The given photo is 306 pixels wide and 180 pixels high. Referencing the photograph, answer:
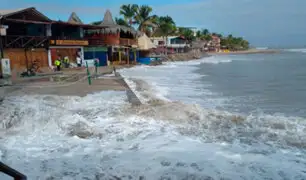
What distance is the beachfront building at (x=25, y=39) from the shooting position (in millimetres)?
23842

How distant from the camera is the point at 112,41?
3631cm

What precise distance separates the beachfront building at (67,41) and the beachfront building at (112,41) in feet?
5.54

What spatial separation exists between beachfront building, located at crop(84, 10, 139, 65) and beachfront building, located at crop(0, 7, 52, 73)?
246 inches

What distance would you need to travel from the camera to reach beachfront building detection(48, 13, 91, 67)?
92.4ft

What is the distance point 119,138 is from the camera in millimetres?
6508

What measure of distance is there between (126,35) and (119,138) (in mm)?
35038

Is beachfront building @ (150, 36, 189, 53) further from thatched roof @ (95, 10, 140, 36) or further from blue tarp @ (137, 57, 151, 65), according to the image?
thatched roof @ (95, 10, 140, 36)

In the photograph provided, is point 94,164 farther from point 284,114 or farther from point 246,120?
point 284,114

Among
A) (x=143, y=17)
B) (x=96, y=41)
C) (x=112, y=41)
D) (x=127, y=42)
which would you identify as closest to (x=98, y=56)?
(x=96, y=41)

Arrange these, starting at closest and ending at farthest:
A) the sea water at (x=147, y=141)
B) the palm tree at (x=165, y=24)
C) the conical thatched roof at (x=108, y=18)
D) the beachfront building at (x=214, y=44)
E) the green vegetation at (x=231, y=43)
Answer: the sea water at (x=147, y=141)
the conical thatched roof at (x=108, y=18)
the palm tree at (x=165, y=24)
the beachfront building at (x=214, y=44)
the green vegetation at (x=231, y=43)

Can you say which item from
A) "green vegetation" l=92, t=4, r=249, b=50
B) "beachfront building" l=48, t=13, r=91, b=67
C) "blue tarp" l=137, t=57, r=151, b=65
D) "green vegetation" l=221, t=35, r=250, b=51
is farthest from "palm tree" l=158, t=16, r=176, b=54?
"green vegetation" l=221, t=35, r=250, b=51

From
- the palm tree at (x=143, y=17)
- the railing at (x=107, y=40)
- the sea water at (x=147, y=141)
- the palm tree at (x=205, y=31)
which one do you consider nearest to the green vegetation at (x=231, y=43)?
the palm tree at (x=205, y=31)

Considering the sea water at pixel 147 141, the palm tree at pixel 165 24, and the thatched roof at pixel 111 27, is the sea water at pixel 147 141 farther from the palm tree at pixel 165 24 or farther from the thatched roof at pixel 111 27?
the palm tree at pixel 165 24

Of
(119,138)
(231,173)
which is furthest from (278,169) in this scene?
(119,138)
